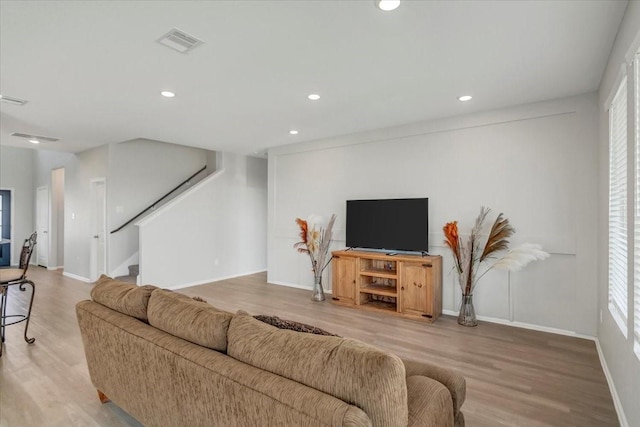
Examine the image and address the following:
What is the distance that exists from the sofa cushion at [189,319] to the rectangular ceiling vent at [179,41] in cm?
177

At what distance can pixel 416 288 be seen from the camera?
4266 millimetres

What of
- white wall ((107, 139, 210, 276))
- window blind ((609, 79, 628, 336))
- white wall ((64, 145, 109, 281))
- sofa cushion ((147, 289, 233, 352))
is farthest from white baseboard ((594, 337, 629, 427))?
white wall ((64, 145, 109, 281))

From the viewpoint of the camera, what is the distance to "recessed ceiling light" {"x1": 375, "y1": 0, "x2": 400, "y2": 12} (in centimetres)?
203

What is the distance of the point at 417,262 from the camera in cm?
425

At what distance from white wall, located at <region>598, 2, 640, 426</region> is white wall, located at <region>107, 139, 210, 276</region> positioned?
7.01 meters

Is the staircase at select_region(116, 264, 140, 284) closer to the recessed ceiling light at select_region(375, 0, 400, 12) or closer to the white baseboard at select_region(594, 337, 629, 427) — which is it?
the recessed ceiling light at select_region(375, 0, 400, 12)

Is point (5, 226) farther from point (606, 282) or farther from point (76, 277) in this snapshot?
point (606, 282)

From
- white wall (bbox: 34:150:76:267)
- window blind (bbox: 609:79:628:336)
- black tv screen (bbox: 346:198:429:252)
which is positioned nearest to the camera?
window blind (bbox: 609:79:628:336)

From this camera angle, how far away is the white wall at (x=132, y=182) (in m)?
6.27

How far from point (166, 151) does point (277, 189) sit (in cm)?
268

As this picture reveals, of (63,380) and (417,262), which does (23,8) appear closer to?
(63,380)

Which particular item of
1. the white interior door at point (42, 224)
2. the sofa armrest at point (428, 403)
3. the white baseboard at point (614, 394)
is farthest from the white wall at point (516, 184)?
the white interior door at point (42, 224)

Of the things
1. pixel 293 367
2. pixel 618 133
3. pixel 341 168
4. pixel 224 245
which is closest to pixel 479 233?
pixel 618 133

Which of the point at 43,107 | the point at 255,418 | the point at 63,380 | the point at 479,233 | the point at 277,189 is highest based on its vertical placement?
the point at 43,107
